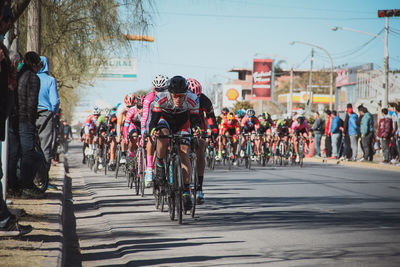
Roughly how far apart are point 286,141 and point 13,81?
65.6ft

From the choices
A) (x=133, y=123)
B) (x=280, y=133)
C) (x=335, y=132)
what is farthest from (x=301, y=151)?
(x=133, y=123)

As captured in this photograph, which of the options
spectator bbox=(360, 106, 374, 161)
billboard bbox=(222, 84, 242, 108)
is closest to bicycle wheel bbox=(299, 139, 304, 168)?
spectator bbox=(360, 106, 374, 161)

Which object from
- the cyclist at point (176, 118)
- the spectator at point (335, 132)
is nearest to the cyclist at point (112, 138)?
the cyclist at point (176, 118)

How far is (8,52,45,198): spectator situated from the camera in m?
9.12

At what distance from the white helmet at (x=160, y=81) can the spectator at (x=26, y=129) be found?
2.15 m

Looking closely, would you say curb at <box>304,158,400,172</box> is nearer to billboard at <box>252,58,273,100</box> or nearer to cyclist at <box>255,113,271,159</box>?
cyclist at <box>255,113,271,159</box>

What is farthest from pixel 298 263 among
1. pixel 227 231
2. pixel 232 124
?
pixel 232 124

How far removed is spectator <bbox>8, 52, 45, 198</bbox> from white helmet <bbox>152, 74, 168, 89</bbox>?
84.5 inches

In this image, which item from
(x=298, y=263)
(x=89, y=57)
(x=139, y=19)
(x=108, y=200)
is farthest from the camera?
(x=89, y=57)

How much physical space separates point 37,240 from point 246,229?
2.74 metres

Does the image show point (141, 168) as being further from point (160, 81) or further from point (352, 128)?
point (352, 128)

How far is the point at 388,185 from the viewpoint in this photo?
15891 millimetres

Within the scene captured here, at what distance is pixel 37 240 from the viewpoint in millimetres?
6730

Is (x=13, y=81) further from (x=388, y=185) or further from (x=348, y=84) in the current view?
(x=348, y=84)
